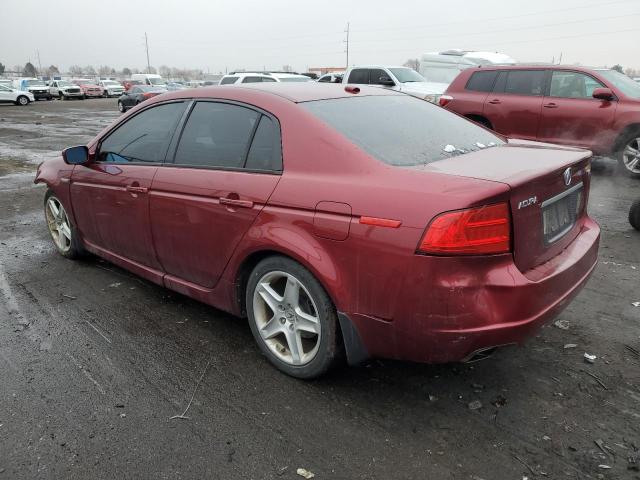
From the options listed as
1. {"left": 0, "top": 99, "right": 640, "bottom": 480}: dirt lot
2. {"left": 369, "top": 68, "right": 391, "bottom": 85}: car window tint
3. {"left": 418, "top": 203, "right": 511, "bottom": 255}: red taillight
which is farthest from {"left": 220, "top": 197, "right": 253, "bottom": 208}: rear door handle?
{"left": 369, "top": 68, "right": 391, "bottom": 85}: car window tint

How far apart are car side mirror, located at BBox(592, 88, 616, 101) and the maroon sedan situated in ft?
19.1

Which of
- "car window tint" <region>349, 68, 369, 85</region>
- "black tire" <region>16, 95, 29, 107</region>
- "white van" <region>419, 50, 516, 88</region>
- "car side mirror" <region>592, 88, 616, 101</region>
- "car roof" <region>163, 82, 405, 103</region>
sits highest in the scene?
"white van" <region>419, 50, 516, 88</region>

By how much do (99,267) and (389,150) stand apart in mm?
3243

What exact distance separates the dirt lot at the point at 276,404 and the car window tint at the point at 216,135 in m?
1.18

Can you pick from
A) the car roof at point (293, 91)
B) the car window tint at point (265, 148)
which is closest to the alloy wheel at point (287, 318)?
the car window tint at point (265, 148)

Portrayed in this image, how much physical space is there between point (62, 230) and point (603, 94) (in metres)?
8.01

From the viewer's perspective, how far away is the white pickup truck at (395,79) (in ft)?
45.6

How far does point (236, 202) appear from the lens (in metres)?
2.98

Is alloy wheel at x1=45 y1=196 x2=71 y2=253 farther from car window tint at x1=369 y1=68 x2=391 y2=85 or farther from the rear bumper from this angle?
car window tint at x1=369 y1=68 x2=391 y2=85

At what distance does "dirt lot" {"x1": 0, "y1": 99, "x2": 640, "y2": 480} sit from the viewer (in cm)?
229

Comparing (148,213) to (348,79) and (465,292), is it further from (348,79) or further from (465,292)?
(348,79)

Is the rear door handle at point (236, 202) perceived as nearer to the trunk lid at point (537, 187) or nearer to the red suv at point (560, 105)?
the trunk lid at point (537, 187)

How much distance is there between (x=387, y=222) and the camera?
91.9 inches

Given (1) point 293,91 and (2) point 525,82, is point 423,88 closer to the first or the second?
(2) point 525,82
